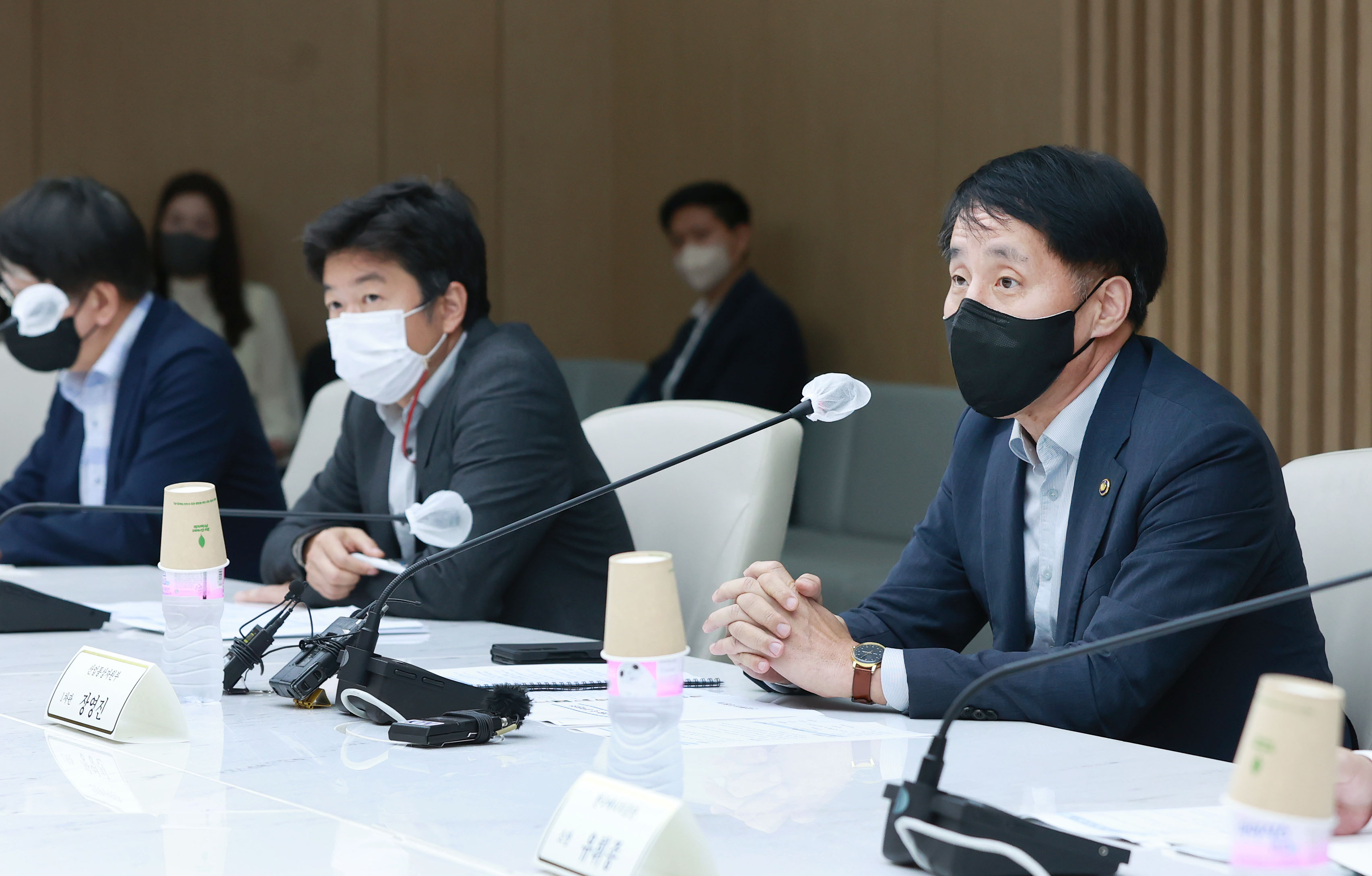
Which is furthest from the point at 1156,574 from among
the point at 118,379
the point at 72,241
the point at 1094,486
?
the point at 72,241

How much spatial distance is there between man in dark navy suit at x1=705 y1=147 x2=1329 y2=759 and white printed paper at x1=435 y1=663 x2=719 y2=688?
156 mm

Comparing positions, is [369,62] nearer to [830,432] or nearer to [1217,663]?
[830,432]

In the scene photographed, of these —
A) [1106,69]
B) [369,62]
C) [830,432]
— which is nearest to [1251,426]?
[1106,69]

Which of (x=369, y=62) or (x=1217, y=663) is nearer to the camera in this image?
(x=1217, y=663)

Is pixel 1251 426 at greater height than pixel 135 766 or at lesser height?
greater

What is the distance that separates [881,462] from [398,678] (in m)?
3.11

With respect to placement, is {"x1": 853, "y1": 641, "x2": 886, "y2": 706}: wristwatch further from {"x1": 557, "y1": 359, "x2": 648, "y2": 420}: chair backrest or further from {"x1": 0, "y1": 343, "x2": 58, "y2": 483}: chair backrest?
{"x1": 557, "y1": 359, "x2": 648, "y2": 420}: chair backrest

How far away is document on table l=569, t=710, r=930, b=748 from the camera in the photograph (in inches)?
53.4

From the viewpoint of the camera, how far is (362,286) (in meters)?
2.47

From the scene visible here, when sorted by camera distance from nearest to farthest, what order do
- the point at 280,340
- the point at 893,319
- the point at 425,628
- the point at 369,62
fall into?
the point at 425,628 < the point at 893,319 < the point at 280,340 < the point at 369,62

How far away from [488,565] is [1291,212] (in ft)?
7.28

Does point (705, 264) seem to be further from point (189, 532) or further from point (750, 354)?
point (189, 532)

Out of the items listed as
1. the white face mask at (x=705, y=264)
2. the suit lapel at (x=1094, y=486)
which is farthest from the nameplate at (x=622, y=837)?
the white face mask at (x=705, y=264)

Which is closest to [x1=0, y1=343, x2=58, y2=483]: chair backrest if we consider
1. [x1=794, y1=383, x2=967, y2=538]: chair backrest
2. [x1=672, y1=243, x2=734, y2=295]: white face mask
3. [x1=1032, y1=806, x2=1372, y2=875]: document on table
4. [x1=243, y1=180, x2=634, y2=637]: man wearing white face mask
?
[x1=243, y1=180, x2=634, y2=637]: man wearing white face mask
